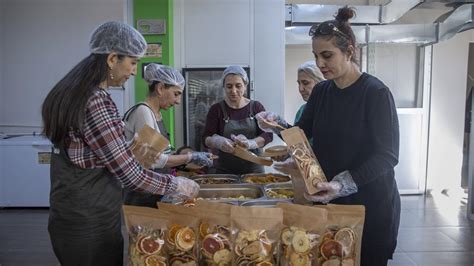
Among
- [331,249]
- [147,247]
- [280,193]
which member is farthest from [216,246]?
[280,193]

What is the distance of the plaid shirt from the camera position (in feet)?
4.09

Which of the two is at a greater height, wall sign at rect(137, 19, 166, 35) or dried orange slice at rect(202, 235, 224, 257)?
wall sign at rect(137, 19, 166, 35)

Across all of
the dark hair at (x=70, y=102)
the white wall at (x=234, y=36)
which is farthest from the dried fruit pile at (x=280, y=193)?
the white wall at (x=234, y=36)

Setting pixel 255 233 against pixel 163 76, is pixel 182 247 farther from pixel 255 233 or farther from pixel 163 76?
pixel 163 76

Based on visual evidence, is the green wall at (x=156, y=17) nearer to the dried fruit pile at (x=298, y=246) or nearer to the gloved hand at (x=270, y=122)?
the gloved hand at (x=270, y=122)

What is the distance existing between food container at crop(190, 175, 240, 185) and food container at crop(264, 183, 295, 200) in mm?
255

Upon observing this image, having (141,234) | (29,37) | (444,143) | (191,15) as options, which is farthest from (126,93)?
(444,143)

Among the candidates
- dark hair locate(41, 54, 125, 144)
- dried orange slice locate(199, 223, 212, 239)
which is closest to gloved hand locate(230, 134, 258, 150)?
dried orange slice locate(199, 223, 212, 239)

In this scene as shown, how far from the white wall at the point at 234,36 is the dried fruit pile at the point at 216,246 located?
103 inches

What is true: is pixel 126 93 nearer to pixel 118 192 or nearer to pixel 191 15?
pixel 191 15

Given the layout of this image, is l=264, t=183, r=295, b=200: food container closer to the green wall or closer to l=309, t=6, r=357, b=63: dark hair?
l=309, t=6, r=357, b=63: dark hair

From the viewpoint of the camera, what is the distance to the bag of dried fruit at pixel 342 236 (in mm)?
1283

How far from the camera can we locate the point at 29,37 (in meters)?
4.70

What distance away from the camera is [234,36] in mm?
3771
